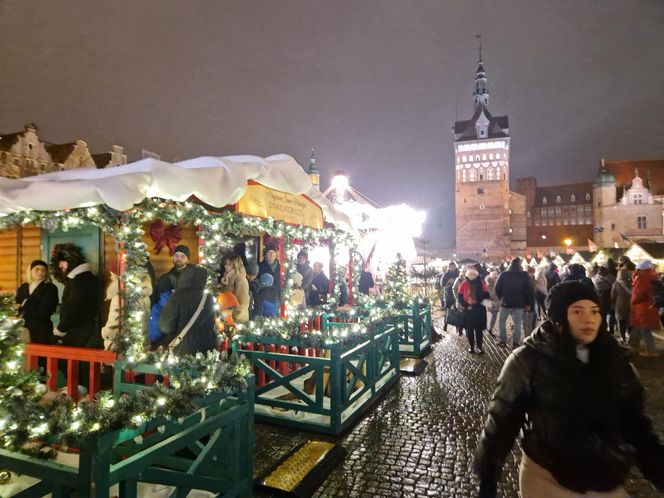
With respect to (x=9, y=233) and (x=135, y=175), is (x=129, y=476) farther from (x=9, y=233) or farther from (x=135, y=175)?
(x=9, y=233)

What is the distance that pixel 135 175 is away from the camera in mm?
4152

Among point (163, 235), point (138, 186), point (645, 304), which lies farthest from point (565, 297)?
point (645, 304)

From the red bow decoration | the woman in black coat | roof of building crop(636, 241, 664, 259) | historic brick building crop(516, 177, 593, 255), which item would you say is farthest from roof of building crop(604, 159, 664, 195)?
the woman in black coat

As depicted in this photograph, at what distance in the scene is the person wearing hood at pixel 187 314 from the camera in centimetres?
433

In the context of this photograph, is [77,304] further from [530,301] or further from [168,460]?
[530,301]

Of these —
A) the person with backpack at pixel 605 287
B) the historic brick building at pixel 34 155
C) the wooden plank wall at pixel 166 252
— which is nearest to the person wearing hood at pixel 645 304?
the person with backpack at pixel 605 287

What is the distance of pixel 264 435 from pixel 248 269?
12.7 ft

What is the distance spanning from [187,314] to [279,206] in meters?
2.59

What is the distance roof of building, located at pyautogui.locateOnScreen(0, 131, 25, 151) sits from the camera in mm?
29828

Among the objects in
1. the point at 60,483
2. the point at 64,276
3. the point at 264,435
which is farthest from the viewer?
the point at 64,276

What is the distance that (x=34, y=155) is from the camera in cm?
3172

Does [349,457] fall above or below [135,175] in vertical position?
below

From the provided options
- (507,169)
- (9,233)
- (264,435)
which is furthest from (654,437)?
(507,169)

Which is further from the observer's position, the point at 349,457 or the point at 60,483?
the point at 349,457
